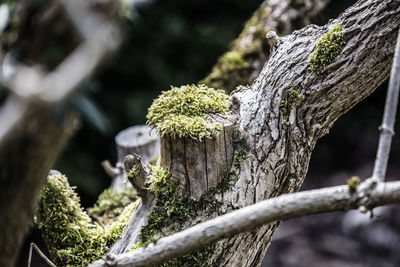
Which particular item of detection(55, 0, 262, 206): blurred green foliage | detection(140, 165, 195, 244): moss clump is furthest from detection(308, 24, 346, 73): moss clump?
detection(55, 0, 262, 206): blurred green foliage

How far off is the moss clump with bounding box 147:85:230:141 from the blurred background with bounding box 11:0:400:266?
8.08 feet

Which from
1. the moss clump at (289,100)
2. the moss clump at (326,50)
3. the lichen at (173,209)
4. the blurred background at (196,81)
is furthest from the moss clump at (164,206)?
the blurred background at (196,81)

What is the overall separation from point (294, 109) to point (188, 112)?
1.61 feet

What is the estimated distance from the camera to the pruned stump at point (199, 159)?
178 cm

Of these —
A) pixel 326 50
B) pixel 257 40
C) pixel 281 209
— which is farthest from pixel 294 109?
→ pixel 257 40

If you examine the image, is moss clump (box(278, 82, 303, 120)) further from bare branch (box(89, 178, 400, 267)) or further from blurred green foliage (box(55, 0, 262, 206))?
blurred green foliage (box(55, 0, 262, 206))

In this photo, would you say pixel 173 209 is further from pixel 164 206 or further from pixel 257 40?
pixel 257 40

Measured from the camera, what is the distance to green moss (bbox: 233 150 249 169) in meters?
1.83

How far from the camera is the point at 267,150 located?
1.84m

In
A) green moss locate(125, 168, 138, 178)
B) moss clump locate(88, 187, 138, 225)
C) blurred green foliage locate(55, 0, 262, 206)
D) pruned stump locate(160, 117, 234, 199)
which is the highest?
blurred green foliage locate(55, 0, 262, 206)

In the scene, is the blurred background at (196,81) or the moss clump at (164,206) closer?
the moss clump at (164,206)

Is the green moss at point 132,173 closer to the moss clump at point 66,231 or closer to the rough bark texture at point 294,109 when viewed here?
the rough bark texture at point 294,109

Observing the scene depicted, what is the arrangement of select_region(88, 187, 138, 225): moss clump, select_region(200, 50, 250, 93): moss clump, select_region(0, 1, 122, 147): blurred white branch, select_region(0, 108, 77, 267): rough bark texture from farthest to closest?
select_region(200, 50, 250, 93): moss clump → select_region(88, 187, 138, 225): moss clump → select_region(0, 108, 77, 267): rough bark texture → select_region(0, 1, 122, 147): blurred white branch

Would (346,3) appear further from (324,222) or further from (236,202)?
(236,202)
